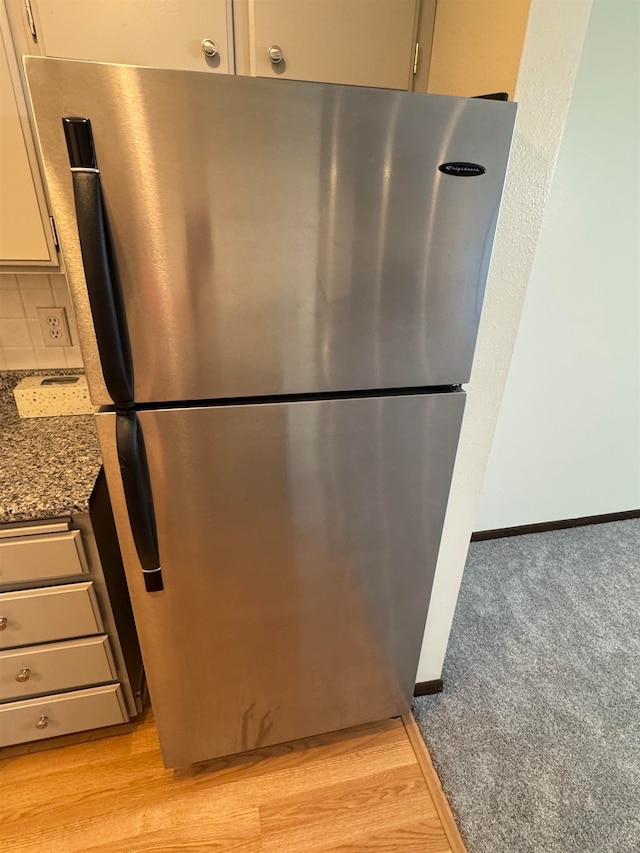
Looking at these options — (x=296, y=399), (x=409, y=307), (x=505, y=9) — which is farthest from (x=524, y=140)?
(x=296, y=399)

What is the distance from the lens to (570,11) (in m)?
0.84

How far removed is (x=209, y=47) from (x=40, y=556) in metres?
1.26

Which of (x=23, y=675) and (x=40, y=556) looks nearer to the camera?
(x=40, y=556)

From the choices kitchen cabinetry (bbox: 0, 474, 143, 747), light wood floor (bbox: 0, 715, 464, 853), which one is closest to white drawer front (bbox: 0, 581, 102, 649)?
kitchen cabinetry (bbox: 0, 474, 143, 747)

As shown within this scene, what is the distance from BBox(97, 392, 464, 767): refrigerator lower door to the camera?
930mm

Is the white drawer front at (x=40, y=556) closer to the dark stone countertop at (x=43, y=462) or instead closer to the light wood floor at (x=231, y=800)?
the dark stone countertop at (x=43, y=462)

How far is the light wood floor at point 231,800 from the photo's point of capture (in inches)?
47.3

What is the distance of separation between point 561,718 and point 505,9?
1.96 meters

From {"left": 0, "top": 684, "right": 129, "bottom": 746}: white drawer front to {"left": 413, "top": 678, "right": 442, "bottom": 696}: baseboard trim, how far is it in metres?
0.95

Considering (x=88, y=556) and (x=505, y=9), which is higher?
(x=505, y=9)

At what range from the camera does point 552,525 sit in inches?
96.0

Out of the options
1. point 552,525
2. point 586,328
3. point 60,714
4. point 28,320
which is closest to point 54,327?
point 28,320

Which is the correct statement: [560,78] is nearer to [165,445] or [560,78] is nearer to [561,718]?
[165,445]

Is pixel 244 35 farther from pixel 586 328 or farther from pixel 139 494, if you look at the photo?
pixel 586 328
